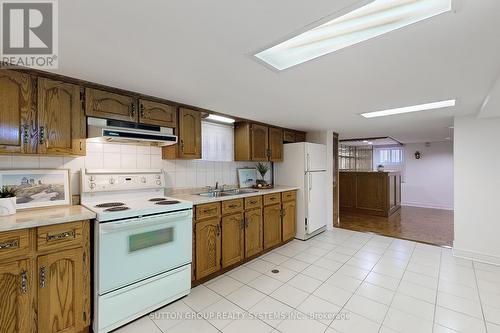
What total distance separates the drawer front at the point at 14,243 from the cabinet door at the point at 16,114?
0.66 metres

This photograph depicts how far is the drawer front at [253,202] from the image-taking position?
3.08 metres

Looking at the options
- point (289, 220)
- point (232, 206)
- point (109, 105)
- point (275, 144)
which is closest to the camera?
point (109, 105)

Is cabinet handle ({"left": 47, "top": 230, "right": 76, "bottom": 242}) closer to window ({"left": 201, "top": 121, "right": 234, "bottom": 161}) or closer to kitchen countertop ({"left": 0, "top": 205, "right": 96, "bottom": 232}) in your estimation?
kitchen countertop ({"left": 0, "top": 205, "right": 96, "bottom": 232})

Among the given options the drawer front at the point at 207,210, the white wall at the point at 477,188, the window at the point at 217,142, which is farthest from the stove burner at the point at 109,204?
the white wall at the point at 477,188

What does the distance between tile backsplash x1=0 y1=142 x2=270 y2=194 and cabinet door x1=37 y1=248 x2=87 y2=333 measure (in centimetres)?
79

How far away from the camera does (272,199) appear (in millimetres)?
3521

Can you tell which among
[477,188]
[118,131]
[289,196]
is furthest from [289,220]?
[118,131]

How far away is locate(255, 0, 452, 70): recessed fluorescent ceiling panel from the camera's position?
3.61 feet

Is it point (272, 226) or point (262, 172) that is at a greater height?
point (262, 172)

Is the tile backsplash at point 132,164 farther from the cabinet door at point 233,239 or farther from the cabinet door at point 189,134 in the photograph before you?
the cabinet door at point 233,239

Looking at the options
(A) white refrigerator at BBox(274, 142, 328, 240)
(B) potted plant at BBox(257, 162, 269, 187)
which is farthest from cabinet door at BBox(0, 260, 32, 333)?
(A) white refrigerator at BBox(274, 142, 328, 240)

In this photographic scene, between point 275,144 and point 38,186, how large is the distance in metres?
3.16

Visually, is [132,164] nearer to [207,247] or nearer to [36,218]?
[36,218]

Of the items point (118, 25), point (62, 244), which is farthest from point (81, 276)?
point (118, 25)
